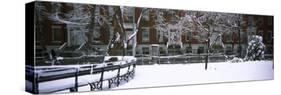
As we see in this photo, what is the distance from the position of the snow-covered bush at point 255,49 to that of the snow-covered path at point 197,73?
13 centimetres

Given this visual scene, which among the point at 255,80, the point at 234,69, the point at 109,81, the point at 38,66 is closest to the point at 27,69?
the point at 38,66

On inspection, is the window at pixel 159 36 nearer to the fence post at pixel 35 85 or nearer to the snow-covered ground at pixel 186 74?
the snow-covered ground at pixel 186 74

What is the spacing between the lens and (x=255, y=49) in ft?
36.0

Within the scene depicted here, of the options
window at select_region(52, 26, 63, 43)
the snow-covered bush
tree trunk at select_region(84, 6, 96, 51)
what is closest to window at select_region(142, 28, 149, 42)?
tree trunk at select_region(84, 6, 96, 51)

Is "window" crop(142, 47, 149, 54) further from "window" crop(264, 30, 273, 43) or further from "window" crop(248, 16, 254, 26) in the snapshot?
"window" crop(264, 30, 273, 43)

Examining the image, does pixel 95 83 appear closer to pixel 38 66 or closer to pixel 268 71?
pixel 38 66

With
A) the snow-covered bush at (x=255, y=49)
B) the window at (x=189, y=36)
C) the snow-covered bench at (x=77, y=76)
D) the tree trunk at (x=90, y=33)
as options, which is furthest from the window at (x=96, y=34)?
the snow-covered bush at (x=255, y=49)

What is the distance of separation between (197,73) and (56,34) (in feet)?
11.6

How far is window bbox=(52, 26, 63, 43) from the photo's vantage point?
787 centimetres

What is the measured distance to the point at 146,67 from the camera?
9.16 metres

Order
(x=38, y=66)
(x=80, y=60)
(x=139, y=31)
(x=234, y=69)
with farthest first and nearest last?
1. (x=234, y=69)
2. (x=139, y=31)
3. (x=80, y=60)
4. (x=38, y=66)

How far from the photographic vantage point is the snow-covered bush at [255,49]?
428 inches

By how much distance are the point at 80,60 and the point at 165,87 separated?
6.90 ft

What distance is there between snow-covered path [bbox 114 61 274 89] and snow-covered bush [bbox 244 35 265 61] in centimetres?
13
